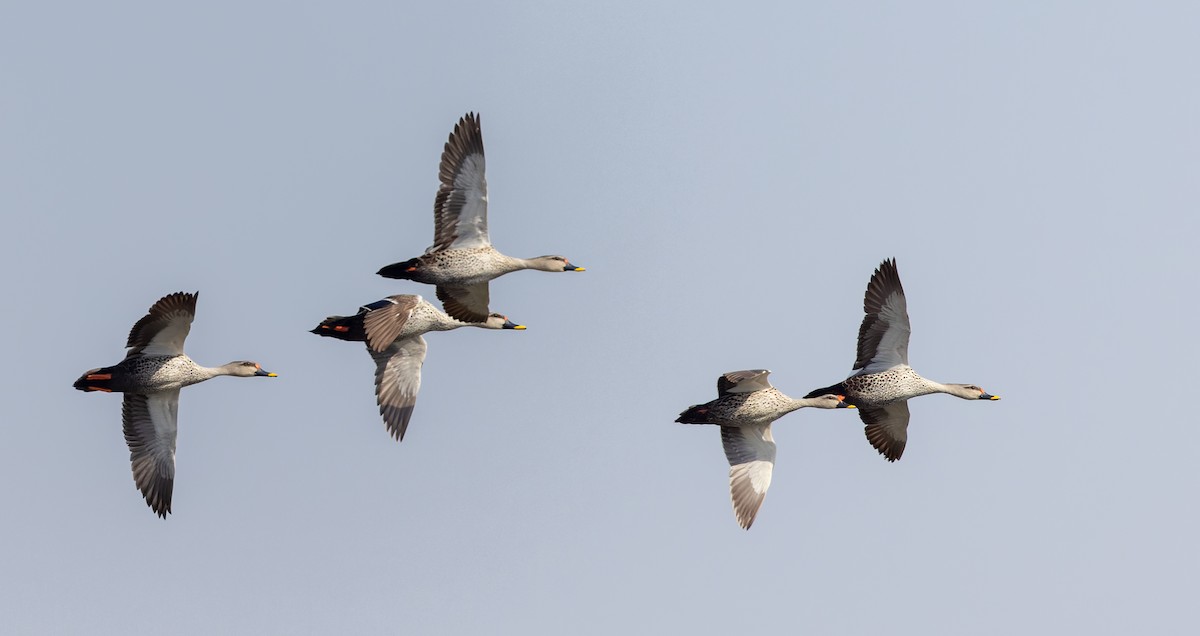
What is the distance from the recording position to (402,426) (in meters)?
51.6

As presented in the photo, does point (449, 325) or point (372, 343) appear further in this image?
point (449, 325)

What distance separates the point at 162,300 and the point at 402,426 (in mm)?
6678

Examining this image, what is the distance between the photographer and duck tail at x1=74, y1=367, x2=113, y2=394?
4828cm

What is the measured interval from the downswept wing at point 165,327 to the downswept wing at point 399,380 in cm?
493

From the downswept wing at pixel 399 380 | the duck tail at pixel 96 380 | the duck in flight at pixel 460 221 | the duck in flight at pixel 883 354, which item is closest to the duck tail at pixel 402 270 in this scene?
the duck in flight at pixel 460 221

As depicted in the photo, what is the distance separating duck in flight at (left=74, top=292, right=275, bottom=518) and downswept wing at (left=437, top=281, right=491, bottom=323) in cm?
413

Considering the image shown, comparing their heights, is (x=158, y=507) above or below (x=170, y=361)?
below

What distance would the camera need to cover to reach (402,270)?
162 ft

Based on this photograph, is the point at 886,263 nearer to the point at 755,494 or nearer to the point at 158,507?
the point at 755,494

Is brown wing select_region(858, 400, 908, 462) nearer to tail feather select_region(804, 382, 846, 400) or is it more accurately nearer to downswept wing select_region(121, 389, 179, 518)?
tail feather select_region(804, 382, 846, 400)

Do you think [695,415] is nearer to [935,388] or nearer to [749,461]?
[749,461]

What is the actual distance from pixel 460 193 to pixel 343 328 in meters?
3.93

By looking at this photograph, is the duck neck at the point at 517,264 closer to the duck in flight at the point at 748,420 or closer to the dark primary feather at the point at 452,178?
the dark primary feather at the point at 452,178

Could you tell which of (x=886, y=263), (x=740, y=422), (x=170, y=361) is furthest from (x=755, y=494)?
(x=170, y=361)
